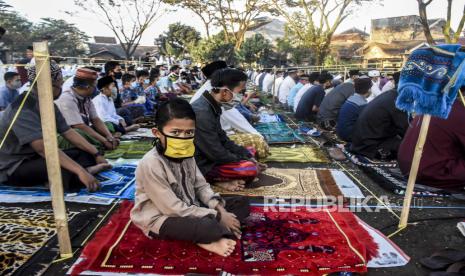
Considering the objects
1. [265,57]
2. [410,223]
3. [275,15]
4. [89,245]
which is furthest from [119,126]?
[275,15]

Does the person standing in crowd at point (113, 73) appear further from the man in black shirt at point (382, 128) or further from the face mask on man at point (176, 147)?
the face mask on man at point (176, 147)

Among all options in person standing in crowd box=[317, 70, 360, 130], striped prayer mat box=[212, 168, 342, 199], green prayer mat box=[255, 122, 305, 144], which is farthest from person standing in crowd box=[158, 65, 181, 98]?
striped prayer mat box=[212, 168, 342, 199]

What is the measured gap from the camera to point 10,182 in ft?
11.8

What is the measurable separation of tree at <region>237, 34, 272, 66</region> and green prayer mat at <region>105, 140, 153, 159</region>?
20.4 metres

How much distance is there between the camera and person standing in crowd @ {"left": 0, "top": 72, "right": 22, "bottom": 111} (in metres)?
6.89

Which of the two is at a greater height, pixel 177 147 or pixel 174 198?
pixel 177 147

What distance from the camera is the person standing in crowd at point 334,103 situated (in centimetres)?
718

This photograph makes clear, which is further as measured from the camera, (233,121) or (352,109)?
(352,109)

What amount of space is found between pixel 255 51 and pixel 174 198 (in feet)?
79.1

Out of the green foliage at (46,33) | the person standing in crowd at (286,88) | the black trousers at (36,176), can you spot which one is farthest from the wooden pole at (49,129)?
the green foliage at (46,33)

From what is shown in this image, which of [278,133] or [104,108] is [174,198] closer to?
[104,108]

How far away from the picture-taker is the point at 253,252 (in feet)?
7.73

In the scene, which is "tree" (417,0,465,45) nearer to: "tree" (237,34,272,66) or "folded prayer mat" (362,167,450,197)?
"folded prayer mat" (362,167,450,197)

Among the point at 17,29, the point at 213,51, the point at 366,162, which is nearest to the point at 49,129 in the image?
the point at 366,162
